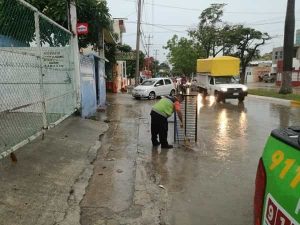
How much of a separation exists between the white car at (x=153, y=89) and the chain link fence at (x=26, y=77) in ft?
56.1

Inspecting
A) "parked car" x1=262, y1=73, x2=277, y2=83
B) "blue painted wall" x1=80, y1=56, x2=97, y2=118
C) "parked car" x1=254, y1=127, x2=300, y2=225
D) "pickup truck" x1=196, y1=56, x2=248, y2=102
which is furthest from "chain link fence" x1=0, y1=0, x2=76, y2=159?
"parked car" x1=262, y1=73, x2=277, y2=83

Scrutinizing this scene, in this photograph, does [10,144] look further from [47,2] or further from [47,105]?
[47,2]

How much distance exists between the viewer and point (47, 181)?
570 centimetres

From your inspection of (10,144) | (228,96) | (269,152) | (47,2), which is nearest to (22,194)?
(10,144)

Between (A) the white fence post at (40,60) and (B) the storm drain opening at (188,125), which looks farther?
(B) the storm drain opening at (188,125)

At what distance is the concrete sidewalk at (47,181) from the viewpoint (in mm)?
4570

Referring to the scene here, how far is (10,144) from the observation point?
550 cm

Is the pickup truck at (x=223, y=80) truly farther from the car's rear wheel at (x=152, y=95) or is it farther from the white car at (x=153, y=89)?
the car's rear wheel at (x=152, y=95)

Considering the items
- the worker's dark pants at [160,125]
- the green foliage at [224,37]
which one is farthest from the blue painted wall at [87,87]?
the green foliage at [224,37]

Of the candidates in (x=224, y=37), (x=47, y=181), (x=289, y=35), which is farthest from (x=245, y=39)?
(x=47, y=181)

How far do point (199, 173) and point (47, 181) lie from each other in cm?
266

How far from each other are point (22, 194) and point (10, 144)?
0.83 m

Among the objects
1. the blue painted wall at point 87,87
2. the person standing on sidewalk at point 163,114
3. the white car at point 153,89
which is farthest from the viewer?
the white car at point 153,89

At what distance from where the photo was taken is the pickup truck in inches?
917
